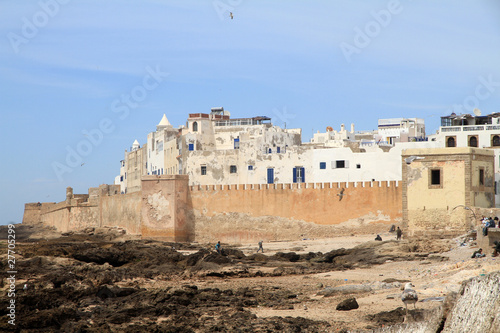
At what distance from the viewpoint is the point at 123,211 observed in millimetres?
37688

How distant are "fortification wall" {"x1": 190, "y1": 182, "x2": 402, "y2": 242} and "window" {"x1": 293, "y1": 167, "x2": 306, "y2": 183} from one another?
254 inches

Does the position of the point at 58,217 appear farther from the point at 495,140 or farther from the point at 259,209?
the point at 495,140

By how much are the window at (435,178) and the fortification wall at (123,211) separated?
15.9m

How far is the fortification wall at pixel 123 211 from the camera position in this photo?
3522 cm

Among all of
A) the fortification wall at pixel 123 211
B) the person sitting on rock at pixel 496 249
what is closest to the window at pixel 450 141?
the fortification wall at pixel 123 211

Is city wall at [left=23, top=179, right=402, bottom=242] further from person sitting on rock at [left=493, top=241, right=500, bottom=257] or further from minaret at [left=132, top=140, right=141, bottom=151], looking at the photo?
minaret at [left=132, top=140, right=141, bottom=151]

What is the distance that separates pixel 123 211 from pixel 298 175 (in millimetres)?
9732

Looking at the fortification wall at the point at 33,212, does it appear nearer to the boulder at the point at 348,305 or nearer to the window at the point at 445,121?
the window at the point at 445,121

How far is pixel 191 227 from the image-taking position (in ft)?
105

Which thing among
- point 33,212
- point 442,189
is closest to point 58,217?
point 33,212

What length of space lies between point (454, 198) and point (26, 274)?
45.9 feet

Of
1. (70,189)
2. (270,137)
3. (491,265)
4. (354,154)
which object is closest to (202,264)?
(491,265)

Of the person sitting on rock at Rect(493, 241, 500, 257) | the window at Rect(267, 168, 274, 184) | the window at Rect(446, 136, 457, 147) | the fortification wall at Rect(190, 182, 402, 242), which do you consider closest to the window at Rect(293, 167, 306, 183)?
the window at Rect(267, 168, 274, 184)

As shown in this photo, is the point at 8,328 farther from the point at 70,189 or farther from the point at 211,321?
the point at 70,189
